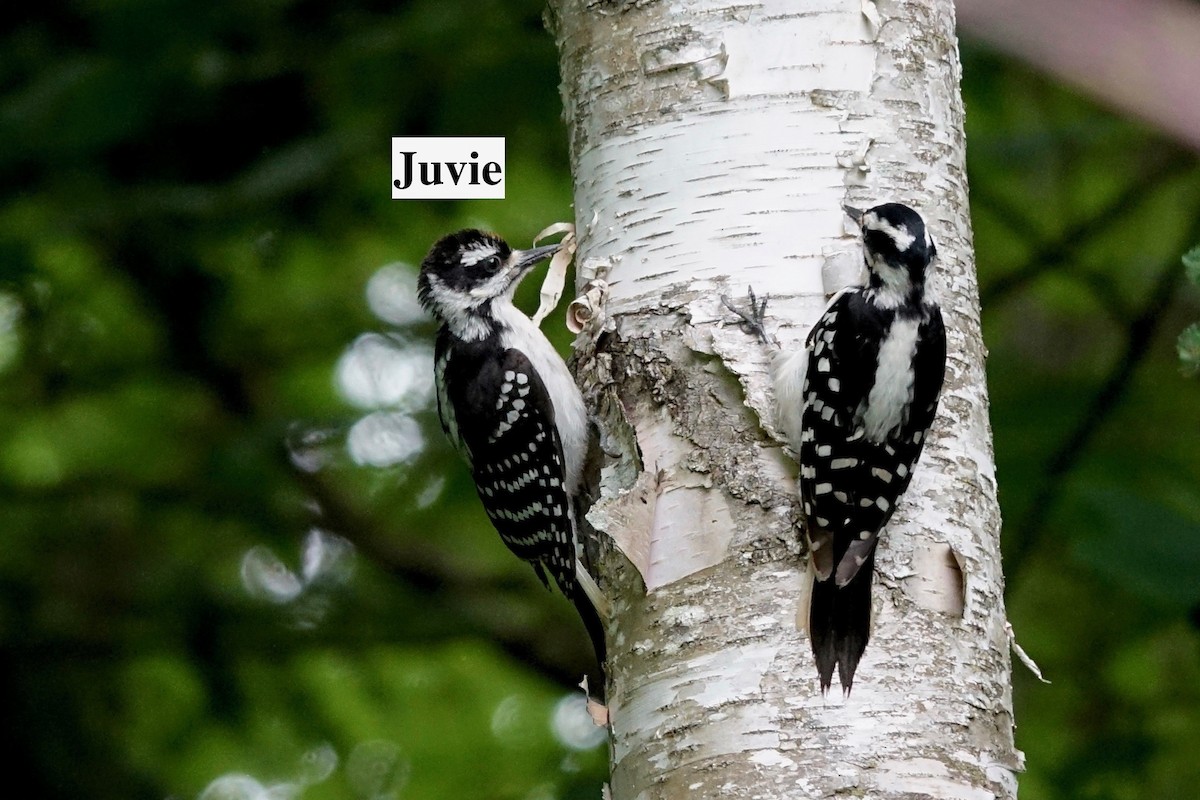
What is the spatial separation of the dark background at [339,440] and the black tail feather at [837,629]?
83.4 inches

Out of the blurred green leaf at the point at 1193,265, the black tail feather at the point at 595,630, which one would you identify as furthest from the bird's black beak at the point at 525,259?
the blurred green leaf at the point at 1193,265

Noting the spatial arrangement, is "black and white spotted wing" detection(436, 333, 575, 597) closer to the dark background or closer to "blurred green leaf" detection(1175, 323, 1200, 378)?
the dark background

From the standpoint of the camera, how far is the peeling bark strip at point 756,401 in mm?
2412

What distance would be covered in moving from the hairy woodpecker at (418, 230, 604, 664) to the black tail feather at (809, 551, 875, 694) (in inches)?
33.8

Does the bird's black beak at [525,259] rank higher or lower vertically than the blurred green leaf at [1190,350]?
higher

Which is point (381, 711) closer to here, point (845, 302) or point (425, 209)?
point (425, 209)

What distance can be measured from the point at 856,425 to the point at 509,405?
47.9 inches

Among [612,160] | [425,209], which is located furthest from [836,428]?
[425,209]

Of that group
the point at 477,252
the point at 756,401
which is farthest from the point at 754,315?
the point at 477,252

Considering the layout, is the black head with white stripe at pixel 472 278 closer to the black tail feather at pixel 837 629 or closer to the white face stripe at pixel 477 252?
the white face stripe at pixel 477 252

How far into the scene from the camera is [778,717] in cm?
238

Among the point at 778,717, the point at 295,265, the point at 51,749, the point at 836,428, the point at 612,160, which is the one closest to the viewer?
the point at 778,717

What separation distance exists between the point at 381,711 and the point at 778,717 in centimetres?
331

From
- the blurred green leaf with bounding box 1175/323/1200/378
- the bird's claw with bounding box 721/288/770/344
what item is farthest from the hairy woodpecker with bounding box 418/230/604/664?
the blurred green leaf with bounding box 1175/323/1200/378
